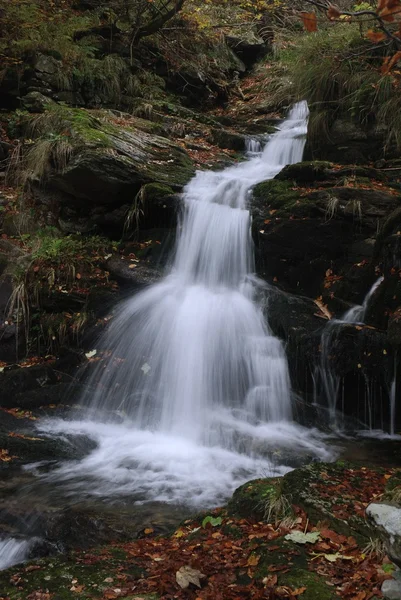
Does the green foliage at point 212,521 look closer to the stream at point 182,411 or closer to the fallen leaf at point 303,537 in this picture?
the stream at point 182,411

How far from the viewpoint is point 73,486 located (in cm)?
489

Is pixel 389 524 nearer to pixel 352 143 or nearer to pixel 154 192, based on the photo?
pixel 154 192

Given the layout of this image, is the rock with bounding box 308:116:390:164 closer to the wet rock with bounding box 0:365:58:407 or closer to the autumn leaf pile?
the wet rock with bounding box 0:365:58:407

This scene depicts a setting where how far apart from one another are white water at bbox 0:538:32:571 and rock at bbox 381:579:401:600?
2.66 m

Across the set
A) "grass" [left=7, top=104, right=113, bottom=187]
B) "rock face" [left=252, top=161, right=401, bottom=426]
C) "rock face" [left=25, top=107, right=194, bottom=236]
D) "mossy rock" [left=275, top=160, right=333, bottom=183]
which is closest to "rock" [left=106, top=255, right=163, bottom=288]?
"rock face" [left=25, top=107, right=194, bottom=236]

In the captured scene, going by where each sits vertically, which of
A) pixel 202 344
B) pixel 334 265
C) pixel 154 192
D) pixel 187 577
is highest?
pixel 154 192

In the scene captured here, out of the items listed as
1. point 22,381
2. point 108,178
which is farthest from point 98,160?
point 22,381

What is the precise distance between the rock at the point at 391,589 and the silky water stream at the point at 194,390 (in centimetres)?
227

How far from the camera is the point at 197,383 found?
687 cm

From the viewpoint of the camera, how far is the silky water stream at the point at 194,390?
5125mm

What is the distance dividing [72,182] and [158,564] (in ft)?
23.4

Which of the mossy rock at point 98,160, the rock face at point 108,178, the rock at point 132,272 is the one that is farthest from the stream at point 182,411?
the mossy rock at point 98,160

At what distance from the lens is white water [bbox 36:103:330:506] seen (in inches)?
207

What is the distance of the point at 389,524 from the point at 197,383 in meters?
4.53
